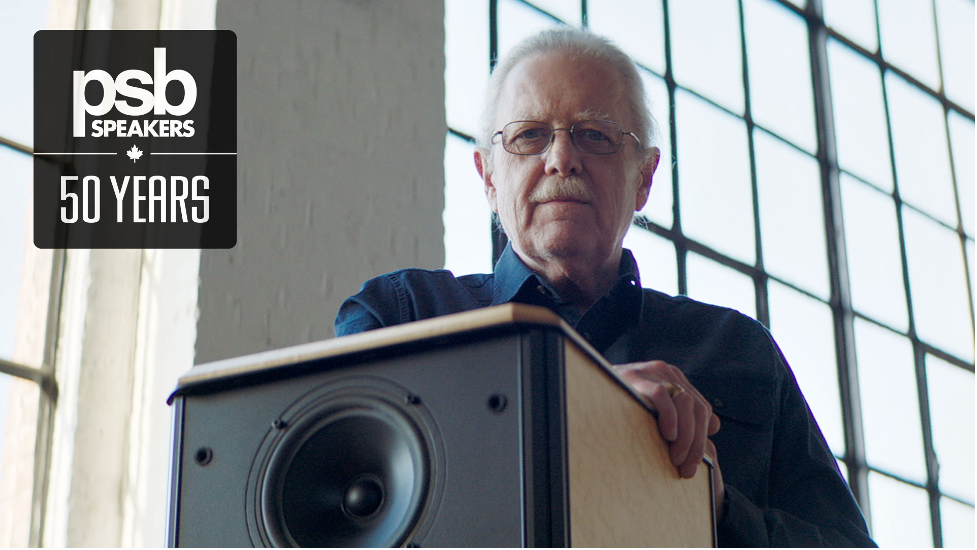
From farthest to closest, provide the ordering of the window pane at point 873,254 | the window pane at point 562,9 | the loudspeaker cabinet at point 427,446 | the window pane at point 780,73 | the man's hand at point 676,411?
the window pane at point 873,254
the window pane at point 780,73
the window pane at point 562,9
the man's hand at point 676,411
the loudspeaker cabinet at point 427,446

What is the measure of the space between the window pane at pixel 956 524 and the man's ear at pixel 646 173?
268cm

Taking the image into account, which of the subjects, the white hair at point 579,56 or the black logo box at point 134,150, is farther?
the black logo box at point 134,150

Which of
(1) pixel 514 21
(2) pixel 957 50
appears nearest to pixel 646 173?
(1) pixel 514 21

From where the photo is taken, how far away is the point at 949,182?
4.59m

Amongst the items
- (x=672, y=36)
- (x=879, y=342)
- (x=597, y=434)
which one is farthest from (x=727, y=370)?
(x=879, y=342)

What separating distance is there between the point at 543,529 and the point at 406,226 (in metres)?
1.49

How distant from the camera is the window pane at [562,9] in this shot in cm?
310

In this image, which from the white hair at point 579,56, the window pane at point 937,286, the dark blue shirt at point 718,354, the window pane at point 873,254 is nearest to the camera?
the dark blue shirt at point 718,354

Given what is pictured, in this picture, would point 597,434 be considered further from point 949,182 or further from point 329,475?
point 949,182

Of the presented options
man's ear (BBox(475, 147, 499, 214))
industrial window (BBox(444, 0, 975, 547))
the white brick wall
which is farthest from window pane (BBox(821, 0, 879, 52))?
man's ear (BBox(475, 147, 499, 214))

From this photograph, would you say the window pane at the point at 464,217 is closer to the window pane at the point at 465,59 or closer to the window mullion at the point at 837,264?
the window pane at the point at 465,59

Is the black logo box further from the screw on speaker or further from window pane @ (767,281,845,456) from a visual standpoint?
window pane @ (767,281,845,456)

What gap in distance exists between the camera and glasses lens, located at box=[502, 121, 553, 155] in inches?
62.5

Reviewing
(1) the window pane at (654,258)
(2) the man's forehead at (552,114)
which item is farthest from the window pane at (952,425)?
(2) the man's forehead at (552,114)
